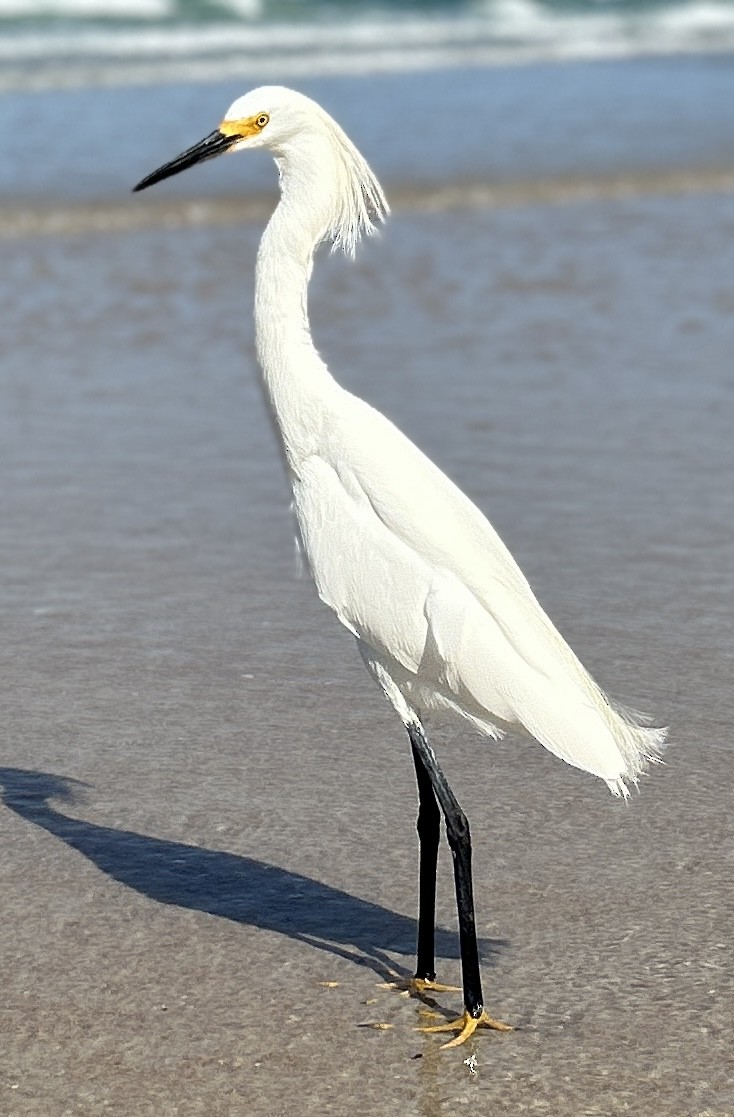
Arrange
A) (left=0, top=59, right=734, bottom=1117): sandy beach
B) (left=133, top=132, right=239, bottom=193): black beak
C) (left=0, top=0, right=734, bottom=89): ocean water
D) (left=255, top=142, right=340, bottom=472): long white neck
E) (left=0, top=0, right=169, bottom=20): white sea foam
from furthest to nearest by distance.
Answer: (left=0, top=0, right=169, bottom=20): white sea foam
(left=0, top=0, right=734, bottom=89): ocean water
(left=133, top=132, right=239, bottom=193): black beak
(left=255, top=142, right=340, bottom=472): long white neck
(left=0, top=59, right=734, bottom=1117): sandy beach

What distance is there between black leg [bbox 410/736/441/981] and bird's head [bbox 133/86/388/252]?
1057 mm

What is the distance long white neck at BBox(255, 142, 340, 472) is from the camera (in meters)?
3.44

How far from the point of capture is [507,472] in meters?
6.79

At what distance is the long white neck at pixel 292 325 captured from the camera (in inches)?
135

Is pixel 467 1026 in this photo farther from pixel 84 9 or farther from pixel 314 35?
pixel 84 9

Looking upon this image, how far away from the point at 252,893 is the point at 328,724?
0.94 m

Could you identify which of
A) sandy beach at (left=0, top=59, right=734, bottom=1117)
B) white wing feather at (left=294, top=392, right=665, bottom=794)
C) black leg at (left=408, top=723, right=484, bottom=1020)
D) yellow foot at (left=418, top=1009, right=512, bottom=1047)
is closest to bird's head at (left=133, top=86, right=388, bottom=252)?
white wing feather at (left=294, top=392, right=665, bottom=794)

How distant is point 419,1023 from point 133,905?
734 mm

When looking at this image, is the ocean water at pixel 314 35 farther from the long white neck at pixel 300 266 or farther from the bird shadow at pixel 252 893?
the long white neck at pixel 300 266

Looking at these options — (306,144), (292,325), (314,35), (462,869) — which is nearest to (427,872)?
(462,869)

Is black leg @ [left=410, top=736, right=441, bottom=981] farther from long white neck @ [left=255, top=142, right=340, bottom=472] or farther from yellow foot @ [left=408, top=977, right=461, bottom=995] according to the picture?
Answer: long white neck @ [left=255, top=142, right=340, bottom=472]

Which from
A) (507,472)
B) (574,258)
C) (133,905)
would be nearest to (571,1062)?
(133,905)

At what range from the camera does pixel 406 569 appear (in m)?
3.35

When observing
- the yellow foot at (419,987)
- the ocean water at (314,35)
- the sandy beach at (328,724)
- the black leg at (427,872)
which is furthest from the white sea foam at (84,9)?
the yellow foot at (419,987)
